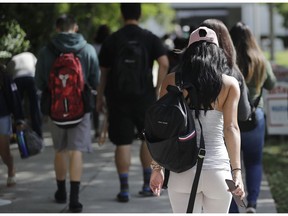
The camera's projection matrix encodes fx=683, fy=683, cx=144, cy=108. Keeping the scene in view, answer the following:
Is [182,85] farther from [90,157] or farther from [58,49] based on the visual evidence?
[90,157]

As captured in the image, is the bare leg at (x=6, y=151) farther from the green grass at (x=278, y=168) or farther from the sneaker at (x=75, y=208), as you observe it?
the green grass at (x=278, y=168)

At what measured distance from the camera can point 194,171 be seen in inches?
158

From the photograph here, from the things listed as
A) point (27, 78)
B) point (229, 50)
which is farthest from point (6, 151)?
point (229, 50)

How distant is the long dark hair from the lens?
4098mm

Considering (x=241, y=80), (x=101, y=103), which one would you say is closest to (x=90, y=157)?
(x=101, y=103)

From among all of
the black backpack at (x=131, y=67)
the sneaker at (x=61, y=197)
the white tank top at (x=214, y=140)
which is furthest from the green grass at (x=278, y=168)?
the white tank top at (x=214, y=140)

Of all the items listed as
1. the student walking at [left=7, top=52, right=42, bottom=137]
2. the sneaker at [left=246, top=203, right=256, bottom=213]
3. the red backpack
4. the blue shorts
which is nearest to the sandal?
the blue shorts

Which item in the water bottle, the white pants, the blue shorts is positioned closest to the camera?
the white pants

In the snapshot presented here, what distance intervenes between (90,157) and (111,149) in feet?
2.47

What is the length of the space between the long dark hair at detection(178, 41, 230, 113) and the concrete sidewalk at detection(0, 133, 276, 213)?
2.79 metres

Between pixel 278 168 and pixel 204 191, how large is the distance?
5367 mm

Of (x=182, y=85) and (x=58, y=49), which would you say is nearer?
(x=182, y=85)

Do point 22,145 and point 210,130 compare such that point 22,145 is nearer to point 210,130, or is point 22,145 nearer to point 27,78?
point 27,78

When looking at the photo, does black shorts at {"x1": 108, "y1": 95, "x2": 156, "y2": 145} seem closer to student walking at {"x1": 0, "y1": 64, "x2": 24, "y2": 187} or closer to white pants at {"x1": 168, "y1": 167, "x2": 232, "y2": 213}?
student walking at {"x1": 0, "y1": 64, "x2": 24, "y2": 187}
